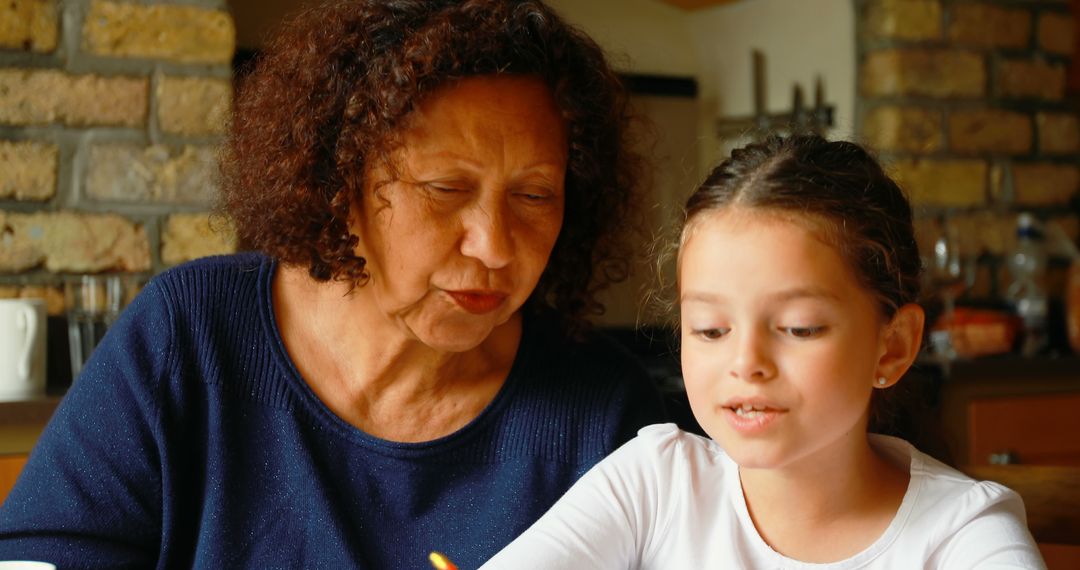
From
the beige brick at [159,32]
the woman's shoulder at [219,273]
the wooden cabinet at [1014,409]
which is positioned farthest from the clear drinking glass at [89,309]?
the wooden cabinet at [1014,409]

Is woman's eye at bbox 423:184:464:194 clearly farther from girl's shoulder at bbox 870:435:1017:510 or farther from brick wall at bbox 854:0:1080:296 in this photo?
brick wall at bbox 854:0:1080:296

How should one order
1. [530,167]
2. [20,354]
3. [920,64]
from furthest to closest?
1. [920,64]
2. [20,354]
3. [530,167]

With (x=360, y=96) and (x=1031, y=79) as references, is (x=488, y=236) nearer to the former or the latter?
(x=360, y=96)

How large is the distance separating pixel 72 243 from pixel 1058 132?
267 cm

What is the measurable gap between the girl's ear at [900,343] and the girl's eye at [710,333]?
0.49 ft

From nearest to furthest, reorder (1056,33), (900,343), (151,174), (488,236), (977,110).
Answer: (900,343) → (488,236) → (151,174) → (977,110) → (1056,33)

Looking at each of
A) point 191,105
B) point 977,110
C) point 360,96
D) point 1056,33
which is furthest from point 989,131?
point 360,96

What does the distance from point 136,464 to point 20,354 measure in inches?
39.8

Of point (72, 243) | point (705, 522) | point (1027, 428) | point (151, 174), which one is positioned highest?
point (151, 174)

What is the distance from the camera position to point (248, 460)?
125cm

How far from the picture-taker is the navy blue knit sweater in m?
1.19

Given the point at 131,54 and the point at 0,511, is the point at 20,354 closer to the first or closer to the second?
the point at 131,54

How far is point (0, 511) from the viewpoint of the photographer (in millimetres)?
1183

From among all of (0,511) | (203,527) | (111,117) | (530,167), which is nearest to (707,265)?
(530,167)
